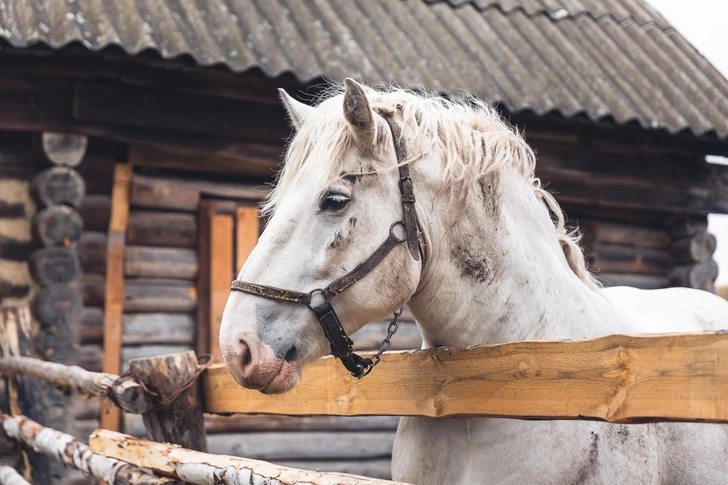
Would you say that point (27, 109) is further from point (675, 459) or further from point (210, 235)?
point (675, 459)

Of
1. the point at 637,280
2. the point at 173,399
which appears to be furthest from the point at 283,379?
the point at 637,280

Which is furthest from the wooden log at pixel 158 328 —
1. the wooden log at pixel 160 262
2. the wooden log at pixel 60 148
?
the wooden log at pixel 60 148

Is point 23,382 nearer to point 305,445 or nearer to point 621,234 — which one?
point 305,445

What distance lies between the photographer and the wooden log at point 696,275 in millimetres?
6754

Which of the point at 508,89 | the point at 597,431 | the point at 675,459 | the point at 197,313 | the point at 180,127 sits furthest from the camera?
the point at 508,89

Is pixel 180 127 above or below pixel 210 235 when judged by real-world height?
above

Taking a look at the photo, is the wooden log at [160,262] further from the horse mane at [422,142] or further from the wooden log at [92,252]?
the horse mane at [422,142]

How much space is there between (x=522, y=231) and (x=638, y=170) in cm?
481

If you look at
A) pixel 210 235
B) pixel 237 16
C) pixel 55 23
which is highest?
pixel 237 16

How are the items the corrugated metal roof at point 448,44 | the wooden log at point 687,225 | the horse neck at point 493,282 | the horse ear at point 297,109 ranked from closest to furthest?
the horse neck at point 493,282 < the horse ear at point 297,109 < the corrugated metal roof at point 448,44 < the wooden log at point 687,225

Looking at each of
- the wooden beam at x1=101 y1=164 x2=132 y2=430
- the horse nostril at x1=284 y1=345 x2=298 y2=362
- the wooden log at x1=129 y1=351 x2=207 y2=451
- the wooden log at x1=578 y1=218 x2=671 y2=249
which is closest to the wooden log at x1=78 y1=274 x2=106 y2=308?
the wooden beam at x1=101 y1=164 x2=132 y2=430

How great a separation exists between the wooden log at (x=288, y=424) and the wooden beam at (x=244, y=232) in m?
1.03

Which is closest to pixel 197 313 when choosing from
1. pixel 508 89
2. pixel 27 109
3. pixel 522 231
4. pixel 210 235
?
pixel 210 235

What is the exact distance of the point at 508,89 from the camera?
5758 millimetres
